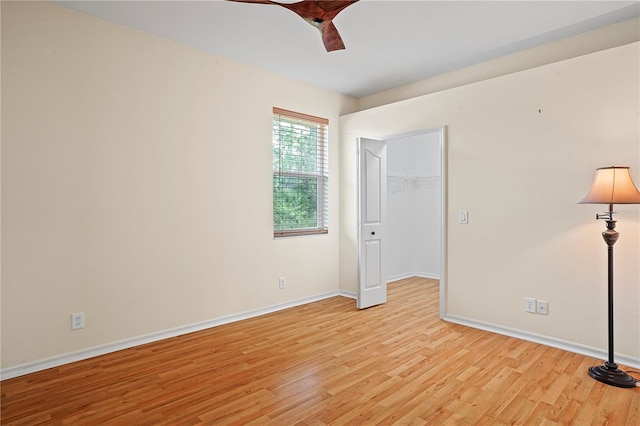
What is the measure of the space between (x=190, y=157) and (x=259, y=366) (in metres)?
2.06

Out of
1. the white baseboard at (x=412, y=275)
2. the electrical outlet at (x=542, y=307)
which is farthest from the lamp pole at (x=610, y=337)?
the white baseboard at (x=412, y=275)

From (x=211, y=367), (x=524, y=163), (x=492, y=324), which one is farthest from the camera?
(x=492, y=324)

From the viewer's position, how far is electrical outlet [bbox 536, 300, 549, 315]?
3201 millimetres

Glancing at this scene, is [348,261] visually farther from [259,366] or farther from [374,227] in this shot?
[259,366]

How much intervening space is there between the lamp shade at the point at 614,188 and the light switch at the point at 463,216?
1188 mm

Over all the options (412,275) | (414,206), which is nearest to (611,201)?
(414,206)

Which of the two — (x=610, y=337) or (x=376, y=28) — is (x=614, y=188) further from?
(x=376, y=28)

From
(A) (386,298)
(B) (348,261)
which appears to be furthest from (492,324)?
(B) (348,261)

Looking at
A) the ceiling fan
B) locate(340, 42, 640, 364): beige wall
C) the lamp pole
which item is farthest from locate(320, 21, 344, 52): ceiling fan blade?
the lamp pole

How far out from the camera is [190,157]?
3574mm

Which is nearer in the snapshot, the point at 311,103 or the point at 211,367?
the point at 211,367

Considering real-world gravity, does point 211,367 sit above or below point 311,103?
below

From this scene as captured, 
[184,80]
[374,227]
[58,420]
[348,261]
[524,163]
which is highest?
[184,80]

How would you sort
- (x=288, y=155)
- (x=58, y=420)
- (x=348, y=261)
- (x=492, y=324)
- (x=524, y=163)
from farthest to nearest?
(x=348, y=261), (x=288, y=155), (x=492, y=324), (x=524, y=163), (x=58, y=420)
